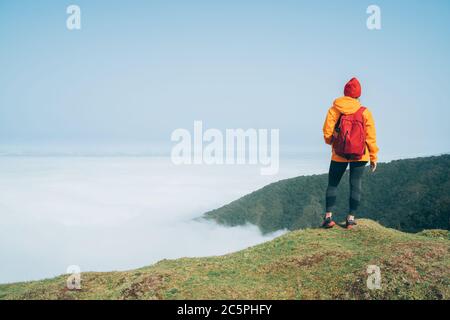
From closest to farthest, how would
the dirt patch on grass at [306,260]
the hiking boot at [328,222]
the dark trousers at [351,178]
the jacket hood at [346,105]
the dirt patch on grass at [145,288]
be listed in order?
the dirt patch on grass at [145,288] → the dirt patch on grass at [306,260] → the jacket hood at [346,105] → the dark trousers at [351,178] → the hiking boot at [328,222]

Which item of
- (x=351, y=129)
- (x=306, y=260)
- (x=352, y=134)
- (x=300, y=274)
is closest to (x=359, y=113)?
(x=351, y=129)

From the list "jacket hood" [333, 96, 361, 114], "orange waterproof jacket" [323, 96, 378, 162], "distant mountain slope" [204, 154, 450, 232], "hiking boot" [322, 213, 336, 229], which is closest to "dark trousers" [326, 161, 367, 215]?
"orange waterproof jacket" [323, 96, 378, 162]

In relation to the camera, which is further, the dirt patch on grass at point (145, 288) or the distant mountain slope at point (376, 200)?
the distant mountain slope at point (376, 200)

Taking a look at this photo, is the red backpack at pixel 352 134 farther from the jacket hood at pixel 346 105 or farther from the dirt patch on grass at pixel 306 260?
the dirt patch on grass at pixel 306 260

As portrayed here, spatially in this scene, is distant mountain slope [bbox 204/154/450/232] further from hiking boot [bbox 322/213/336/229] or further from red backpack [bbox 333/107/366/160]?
red backpack [bbox 333/107/366/160]

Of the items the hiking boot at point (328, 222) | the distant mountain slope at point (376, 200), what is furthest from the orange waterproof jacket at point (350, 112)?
the distant mountain slope at point (376, 200)

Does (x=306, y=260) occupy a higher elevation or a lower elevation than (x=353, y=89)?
lower

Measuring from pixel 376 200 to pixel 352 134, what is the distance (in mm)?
93623

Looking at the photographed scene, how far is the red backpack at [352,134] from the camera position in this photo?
12133 mm

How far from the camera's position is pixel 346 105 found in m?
12.4

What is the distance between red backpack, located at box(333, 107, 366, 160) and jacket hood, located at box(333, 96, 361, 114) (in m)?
0.15

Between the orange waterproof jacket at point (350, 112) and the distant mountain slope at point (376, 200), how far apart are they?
68622 millimetres

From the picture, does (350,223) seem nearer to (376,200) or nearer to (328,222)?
(328,222)

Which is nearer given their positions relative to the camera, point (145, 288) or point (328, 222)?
point (145, 288)
